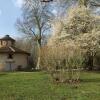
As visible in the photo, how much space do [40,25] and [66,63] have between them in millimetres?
41309

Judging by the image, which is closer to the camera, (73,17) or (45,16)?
(73,17)

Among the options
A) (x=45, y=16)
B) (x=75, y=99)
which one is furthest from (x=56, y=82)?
(x=45, y=16)

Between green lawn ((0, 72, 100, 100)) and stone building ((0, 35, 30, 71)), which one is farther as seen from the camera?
stone building ((0, 35, 30, 71))

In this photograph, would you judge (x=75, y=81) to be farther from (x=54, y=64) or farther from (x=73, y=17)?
(x=73, y=17)

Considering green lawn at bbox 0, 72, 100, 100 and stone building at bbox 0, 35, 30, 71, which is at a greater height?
stone building at bbox 0, 35, 30, 71

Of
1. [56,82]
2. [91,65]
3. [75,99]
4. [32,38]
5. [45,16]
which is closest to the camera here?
[75,99]

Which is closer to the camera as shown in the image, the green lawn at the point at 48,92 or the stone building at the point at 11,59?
the green lawn at the point at 48,92

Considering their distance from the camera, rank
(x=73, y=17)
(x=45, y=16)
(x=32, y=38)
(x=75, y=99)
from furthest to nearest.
→ 1. (x=32, y=38)
2. (x=45, y=16)
3. (x=73, y=17)
4. (x=75, y=99)

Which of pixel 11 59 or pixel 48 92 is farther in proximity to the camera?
pixel 11 59

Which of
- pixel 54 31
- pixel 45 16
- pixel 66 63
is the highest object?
pixel 45 16

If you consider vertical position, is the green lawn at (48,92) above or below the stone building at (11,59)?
below

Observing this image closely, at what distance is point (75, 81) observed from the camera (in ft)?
81.0

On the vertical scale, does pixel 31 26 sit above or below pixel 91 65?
above

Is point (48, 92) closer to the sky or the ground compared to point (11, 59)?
closer to the ground
